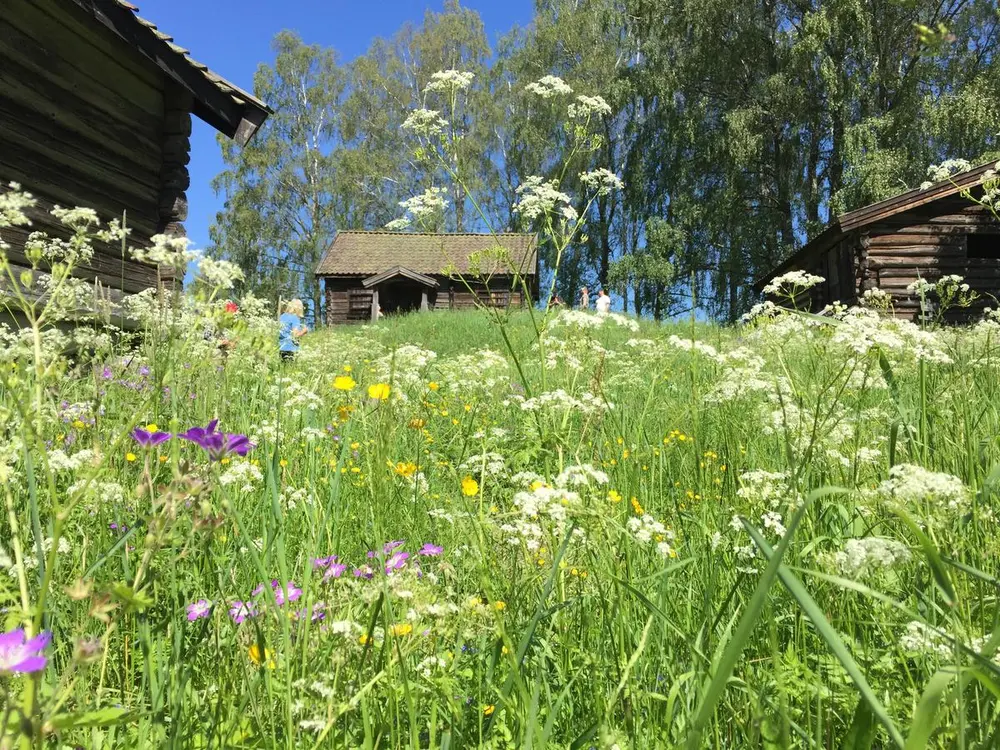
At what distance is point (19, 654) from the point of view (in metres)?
0.54

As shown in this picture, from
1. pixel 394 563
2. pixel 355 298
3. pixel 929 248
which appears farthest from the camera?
pixel 355 298

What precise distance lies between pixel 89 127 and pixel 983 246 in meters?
20.2

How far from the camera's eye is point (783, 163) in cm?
2608

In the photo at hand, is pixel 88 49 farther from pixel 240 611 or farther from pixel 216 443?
pixel 216 443

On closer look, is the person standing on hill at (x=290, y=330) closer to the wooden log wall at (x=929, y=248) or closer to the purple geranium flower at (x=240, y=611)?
the purple geranium flower at (x=240, y=611)

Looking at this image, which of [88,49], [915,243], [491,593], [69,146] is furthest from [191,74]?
[915,243]

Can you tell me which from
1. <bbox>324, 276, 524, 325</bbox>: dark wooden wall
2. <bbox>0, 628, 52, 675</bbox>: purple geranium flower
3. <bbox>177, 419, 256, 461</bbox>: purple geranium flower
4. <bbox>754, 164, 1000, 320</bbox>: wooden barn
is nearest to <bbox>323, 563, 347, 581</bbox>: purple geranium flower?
<bbox>177, 419, 256, 461</bbox>: purple geranium flower

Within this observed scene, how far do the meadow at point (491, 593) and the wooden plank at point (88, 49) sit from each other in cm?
632

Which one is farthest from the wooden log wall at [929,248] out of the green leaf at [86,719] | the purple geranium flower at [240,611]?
the green leaf at [86,719]

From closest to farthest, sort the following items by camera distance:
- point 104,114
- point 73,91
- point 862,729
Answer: point 862,729 → point 73,91 → point 104,114

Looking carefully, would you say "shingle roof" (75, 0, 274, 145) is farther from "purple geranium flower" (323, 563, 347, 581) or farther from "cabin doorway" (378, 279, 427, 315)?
"cabin doorway" (378, 279, 427, 315)

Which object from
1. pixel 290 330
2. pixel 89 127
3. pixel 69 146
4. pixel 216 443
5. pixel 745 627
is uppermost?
pixel 89 127

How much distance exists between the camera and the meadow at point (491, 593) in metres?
0.89

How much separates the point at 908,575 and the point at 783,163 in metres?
27.5
